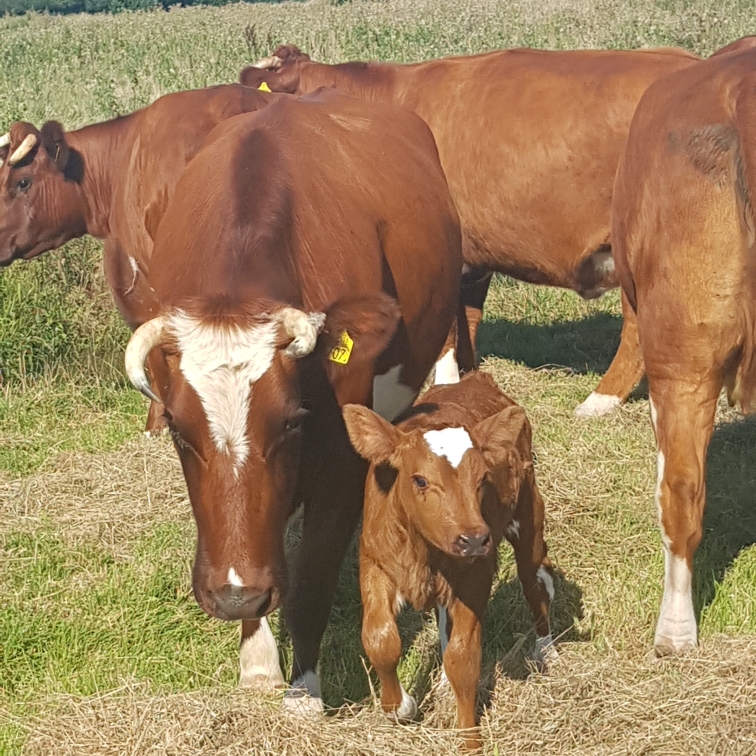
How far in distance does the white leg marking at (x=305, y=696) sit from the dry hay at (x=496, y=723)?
0.07m

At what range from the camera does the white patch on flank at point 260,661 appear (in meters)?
4.45

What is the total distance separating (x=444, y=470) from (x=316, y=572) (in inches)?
34.8

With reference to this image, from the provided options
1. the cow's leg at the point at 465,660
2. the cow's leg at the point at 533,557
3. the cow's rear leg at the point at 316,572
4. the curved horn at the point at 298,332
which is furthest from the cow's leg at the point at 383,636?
the curved horn at the point at 298,332

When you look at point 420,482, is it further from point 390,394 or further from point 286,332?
point 390,394

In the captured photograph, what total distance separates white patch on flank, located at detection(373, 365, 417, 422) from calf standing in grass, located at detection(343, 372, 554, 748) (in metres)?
0.32

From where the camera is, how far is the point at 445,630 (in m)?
4.43

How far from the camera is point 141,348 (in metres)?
3.39

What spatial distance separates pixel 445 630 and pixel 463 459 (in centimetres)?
111

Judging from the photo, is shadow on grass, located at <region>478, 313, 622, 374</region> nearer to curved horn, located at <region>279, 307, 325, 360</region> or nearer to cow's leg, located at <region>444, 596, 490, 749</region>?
cow's leg, located at <region>444, 596, 490, 749</region>

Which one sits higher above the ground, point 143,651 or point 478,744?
point 478,744

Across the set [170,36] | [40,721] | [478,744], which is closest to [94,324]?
[40,721]

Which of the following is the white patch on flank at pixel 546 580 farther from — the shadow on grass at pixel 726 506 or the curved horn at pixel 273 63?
the curved horn at pixel 273 63

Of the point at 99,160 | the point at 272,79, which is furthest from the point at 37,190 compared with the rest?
the point at 272,79

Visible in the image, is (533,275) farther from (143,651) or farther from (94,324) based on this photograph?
(143,651)
